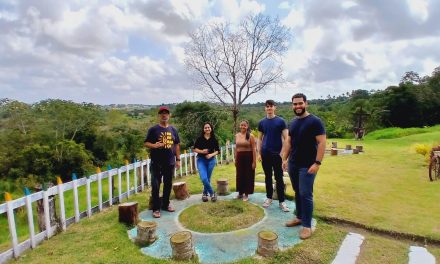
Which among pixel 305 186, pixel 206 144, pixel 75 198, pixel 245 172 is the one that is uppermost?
pixel 206 144

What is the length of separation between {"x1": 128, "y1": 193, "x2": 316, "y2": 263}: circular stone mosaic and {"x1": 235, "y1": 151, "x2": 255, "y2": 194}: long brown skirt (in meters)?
0.62

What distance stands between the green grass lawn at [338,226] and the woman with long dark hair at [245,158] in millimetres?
1051

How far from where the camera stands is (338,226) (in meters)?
4.99

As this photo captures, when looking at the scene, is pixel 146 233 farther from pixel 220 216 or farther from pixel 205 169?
pixel 205 169

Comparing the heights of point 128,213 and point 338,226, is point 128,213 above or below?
above

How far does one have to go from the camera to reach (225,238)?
4.44m

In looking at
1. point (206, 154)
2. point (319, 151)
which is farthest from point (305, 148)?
point (206, 154)

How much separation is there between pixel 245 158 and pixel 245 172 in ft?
0.88

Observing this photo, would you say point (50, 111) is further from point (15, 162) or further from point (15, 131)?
point (15, 162)

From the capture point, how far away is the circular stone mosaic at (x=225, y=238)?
398cm

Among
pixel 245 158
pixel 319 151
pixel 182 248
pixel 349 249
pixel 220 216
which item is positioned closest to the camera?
pixel 182 248

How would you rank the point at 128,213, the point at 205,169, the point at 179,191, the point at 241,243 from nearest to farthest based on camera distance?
the point at 241,243 → the point at 128,213 → the point at 205,169 → the point at 179,191

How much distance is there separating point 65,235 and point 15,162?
50.8 feet

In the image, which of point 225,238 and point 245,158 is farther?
point 245,158
